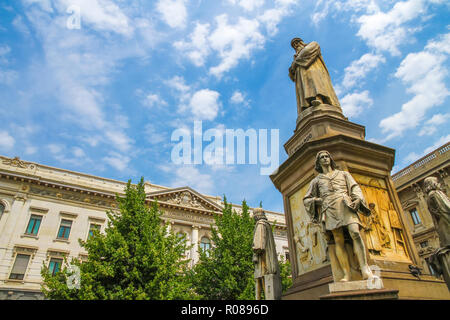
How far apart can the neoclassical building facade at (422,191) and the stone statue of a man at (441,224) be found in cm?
1794

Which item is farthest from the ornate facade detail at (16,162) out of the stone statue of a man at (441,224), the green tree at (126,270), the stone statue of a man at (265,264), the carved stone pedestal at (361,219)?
the stone statue of a man at (441,224)

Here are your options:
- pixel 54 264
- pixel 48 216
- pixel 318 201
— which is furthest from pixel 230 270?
pixel 48 216

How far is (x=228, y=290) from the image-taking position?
1619 cm

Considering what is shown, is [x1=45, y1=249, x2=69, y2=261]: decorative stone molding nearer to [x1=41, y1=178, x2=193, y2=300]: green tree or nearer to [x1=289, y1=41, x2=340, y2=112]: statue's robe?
[x1=41, y1=178, x2=193, y2=300]: green tree

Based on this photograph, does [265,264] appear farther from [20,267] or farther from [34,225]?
[34,225]

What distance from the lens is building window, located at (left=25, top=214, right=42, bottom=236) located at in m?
23.5

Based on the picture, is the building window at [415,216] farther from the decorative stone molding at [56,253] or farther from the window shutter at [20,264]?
the window shutter at [20,264]

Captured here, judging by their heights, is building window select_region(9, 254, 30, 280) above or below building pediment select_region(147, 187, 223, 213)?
below

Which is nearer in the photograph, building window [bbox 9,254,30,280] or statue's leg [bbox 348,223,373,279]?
statue's leg [bbox 348,223,373,279]

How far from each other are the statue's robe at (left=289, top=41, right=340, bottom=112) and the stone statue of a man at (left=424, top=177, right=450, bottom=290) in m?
3.48

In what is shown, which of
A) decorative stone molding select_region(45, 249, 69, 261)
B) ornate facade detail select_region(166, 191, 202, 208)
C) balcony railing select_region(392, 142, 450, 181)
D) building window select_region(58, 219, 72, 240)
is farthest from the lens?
ornate facade detail select_region(166, 191, 202, 208)

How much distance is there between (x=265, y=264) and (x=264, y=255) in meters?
0.17

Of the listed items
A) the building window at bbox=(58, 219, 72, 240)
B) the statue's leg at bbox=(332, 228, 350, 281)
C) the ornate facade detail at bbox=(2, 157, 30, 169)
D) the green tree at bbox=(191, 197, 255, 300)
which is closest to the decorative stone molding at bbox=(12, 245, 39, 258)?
the building window at bbox=(58, 219, 72, 240)
